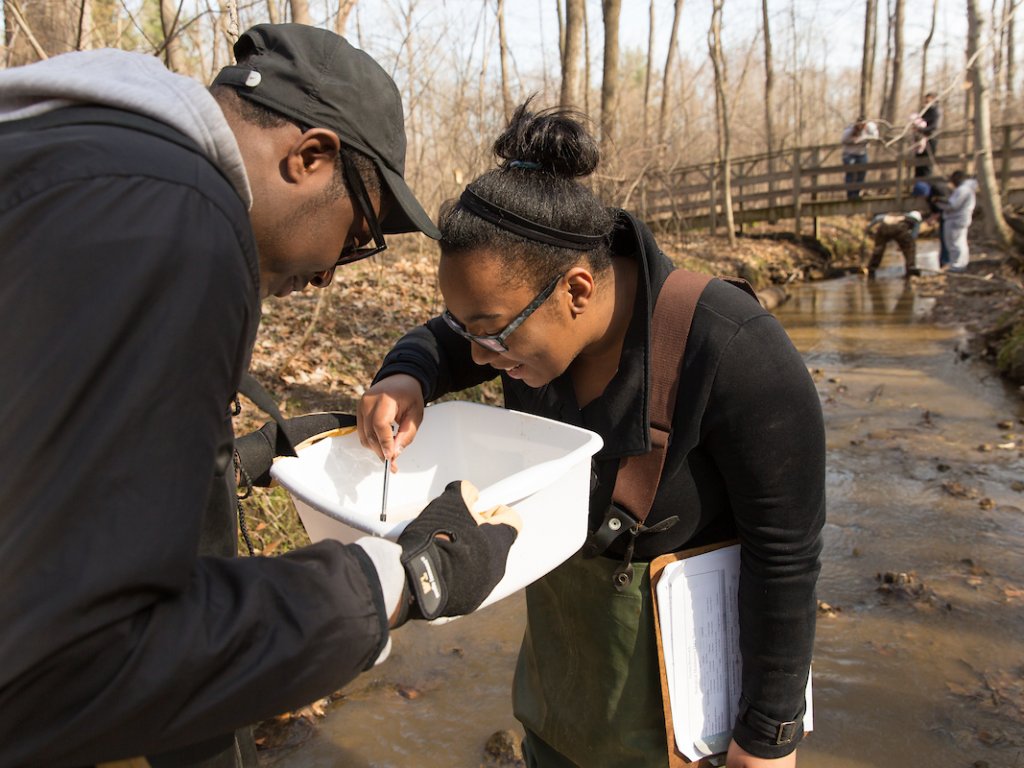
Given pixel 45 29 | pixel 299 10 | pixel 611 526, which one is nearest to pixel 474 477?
pixel 611 526

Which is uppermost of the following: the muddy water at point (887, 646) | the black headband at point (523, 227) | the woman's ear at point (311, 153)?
the woman's ear at point (311, 153)

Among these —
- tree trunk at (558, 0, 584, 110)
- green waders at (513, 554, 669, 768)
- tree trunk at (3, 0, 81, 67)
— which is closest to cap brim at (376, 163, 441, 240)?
green waders at (513, 554, 669, 768)

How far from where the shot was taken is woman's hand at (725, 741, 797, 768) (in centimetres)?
165

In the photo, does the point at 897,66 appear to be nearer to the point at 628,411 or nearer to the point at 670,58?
the point at 670,58

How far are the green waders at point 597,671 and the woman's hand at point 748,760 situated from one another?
0.51ft

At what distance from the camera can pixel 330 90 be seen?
4.36 ft

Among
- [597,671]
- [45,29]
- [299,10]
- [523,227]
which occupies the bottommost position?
[597,671]

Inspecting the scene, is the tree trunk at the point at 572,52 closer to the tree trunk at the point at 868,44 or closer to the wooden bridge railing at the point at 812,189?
the wooden bridge railing at the point at 812,189

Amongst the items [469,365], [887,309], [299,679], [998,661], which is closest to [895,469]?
[998,661]

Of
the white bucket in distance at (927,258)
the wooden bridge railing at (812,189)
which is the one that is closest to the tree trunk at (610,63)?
the wooden bridge railing at (812,189)

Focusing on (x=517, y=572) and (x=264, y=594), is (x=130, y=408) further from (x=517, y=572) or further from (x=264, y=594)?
(x=517, y=572)

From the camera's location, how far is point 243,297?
866 millimetres

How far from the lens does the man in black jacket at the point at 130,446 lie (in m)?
0.73

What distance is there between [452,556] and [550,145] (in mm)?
943
